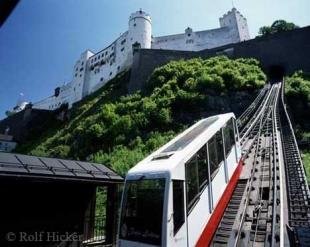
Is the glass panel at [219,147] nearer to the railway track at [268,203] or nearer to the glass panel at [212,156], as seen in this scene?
the glass panel at [212,156]

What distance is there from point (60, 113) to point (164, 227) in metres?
68.1

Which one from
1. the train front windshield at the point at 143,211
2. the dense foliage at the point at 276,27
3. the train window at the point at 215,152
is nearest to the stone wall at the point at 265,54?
the dense foliage at the point at 276,27

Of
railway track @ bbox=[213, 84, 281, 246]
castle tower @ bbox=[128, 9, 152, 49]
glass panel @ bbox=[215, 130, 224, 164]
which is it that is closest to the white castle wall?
castle tower @ bbox=[128, 9, 152, 49]

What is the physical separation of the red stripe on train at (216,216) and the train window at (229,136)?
1.03 metres

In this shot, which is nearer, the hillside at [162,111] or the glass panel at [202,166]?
the glass panel at [202,166]

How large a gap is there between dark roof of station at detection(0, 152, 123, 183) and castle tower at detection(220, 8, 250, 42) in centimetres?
7072

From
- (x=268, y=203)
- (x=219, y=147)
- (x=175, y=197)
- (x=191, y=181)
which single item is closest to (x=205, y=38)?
(x=219, y=147)

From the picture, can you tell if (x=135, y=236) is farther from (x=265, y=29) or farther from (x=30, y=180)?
(x=265, y=29)

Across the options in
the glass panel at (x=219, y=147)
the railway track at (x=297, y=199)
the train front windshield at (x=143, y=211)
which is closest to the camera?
the railway track at (x=297, y=199)

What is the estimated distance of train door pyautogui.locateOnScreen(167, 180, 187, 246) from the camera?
707 cm

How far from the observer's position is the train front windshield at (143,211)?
7.25 m

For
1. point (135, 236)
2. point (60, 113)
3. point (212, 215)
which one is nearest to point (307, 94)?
point (212, 215)

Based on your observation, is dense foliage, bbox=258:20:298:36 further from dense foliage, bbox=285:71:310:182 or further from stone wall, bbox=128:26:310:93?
A: dense foliage, bbox=285:71:310:182

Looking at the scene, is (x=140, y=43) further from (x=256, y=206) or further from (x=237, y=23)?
(x=256, y=206)
